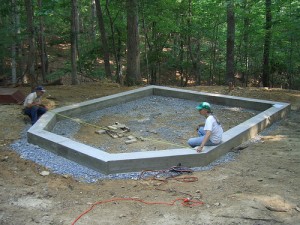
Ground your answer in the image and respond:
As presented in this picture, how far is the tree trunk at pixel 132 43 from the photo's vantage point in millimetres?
12264

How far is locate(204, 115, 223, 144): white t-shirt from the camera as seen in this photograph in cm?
595

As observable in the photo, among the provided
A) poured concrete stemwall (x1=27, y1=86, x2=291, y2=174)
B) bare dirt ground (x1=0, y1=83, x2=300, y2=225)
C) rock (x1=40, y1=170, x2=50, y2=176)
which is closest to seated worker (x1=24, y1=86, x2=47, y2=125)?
poured concrete stemwall (x1=27, y1=86, x2=291, y2=174)

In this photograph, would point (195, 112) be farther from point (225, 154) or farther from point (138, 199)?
point (138, 199)

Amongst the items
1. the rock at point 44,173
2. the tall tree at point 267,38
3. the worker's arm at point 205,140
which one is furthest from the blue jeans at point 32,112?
the tall tree at point 267,38

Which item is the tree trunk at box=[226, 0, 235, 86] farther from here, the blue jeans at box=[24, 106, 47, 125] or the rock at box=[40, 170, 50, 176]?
the rock at box=[40, 170, 50, 176]

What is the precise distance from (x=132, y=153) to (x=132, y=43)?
7.51 meters

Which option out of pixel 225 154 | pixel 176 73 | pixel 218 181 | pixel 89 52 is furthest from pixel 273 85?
pixel 218 181

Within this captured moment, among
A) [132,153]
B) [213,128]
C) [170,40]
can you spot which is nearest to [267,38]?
[170,40]

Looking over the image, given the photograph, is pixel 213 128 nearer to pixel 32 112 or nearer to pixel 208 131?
pixel 208 131

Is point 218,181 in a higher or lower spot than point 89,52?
lower

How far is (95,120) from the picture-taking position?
347 inches

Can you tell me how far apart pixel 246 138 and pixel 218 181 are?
2.29 m

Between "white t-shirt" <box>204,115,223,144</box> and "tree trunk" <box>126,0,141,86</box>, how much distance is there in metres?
7.24

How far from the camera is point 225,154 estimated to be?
660 centimetres
